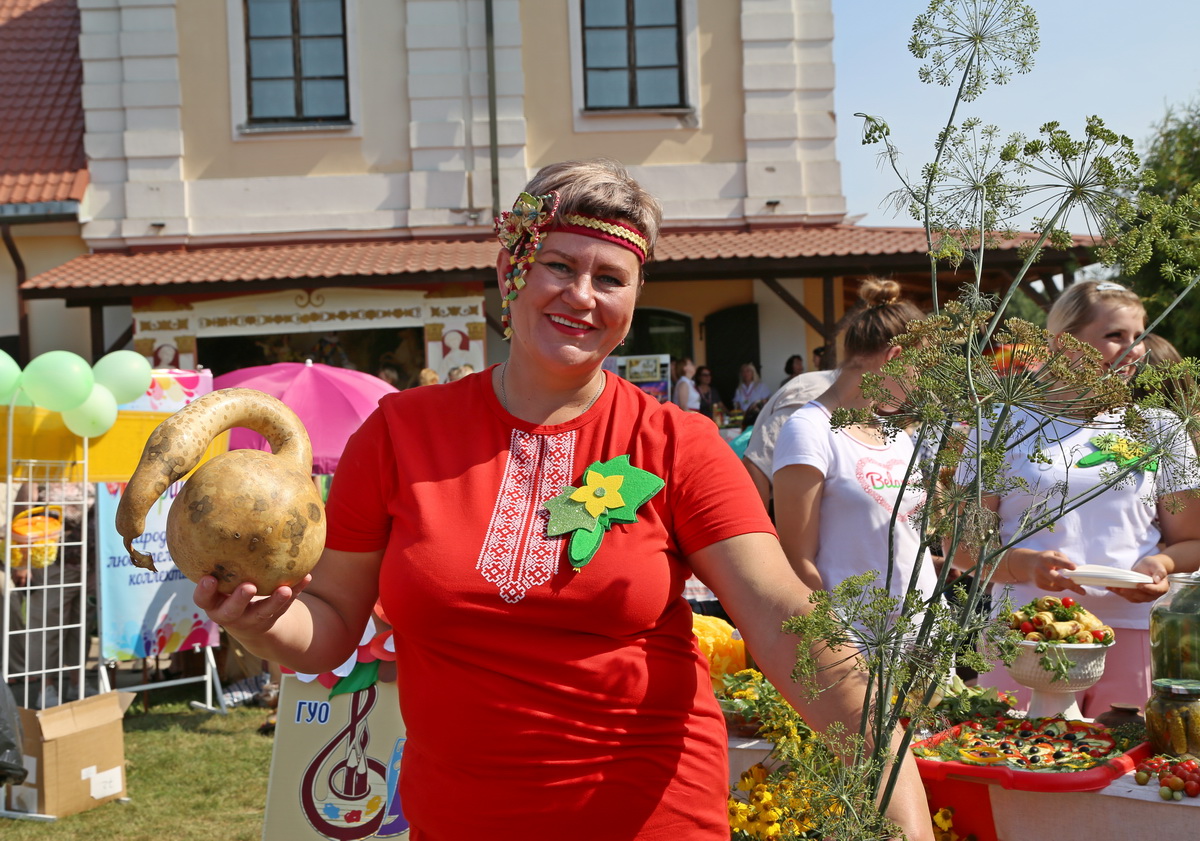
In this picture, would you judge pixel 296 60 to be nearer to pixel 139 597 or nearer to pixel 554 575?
pixel 139 597

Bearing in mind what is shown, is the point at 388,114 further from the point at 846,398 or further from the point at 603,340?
the point at 603,340

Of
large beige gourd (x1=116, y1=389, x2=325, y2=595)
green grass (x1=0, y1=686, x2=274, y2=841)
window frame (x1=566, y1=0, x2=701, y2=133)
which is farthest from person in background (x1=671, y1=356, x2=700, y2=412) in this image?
large beige gourd (x1=116, y1=389, x2=325, y2=595)

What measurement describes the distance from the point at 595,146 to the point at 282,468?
12.3 metres

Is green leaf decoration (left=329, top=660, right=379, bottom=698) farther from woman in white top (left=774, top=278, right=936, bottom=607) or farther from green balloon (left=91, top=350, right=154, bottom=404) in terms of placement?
green balloon (left=91, top=350, right=154, bottom=404)

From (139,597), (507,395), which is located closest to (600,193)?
(507,395)

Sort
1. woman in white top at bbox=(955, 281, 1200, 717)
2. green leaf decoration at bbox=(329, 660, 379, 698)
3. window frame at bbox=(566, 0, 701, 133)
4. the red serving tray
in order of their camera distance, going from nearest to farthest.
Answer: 1. the red serving tray
2. woman in white top at bbox=(955, 281, 1200, 717)
3. green leaf decoration at bbox=(329, 660, 379, 698)
4. window frame at bbox=(566, 0, 701, 133)

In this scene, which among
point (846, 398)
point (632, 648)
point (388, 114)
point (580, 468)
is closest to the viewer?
point (632, 648)

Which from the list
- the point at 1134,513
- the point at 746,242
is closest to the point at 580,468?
the point at 1134,513

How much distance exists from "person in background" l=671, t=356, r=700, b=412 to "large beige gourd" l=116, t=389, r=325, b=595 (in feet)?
33.2

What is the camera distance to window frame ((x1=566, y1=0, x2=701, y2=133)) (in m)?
13.4

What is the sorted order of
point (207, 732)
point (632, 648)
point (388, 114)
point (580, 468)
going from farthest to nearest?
point (388, 114), point (207, 732), point (580, 468), point (632, 648)

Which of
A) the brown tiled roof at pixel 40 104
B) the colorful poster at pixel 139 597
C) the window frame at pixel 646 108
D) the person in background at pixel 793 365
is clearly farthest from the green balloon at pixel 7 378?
the person in background at pixel 793 365

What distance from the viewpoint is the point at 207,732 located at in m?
6.55

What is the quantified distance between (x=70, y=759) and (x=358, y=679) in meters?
2.27
